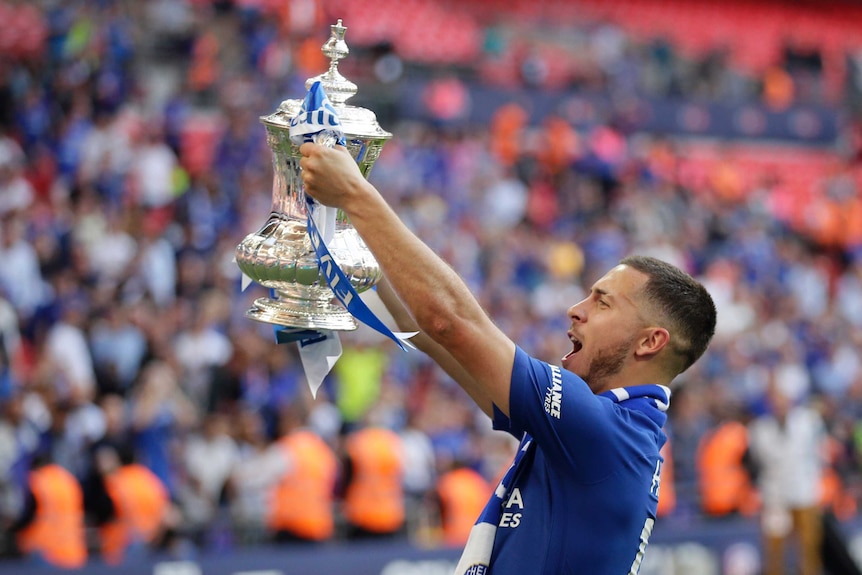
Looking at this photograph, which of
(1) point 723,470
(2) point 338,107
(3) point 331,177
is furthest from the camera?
(1) point 723,470

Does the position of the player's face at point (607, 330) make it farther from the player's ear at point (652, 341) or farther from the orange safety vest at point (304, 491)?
the orange safety vest at point (304, 491)

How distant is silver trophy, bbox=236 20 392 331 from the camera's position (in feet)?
9.97

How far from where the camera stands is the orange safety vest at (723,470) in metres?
A: 10.5

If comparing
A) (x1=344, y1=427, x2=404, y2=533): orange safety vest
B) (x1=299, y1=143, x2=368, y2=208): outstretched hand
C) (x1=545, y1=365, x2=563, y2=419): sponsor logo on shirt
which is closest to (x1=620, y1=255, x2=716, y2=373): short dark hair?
(x1=545, y1=365, x2=563, y2=419): sponsor logo on shirt

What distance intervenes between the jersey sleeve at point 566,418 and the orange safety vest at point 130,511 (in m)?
5.13

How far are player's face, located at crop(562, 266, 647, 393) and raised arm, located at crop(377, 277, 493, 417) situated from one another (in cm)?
43

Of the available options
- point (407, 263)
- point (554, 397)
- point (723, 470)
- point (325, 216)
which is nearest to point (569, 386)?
point (554, 397)

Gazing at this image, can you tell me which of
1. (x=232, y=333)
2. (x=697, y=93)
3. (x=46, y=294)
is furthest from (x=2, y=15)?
(x=697, y=93)

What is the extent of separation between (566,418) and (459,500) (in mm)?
6001

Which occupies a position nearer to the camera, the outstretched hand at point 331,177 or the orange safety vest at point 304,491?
the outstretched hand at point 331,177

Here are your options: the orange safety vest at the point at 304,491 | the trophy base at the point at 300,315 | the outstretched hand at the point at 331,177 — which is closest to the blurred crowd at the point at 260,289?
the orange safety vest at the point at 304,491

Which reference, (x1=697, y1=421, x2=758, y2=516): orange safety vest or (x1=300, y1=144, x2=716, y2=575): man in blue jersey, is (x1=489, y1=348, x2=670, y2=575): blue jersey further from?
(x1=697, y1=421, x2=758, y2=516): orange safety vest

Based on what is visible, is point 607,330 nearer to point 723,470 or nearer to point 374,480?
point 374,480

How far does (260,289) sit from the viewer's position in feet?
28.6
